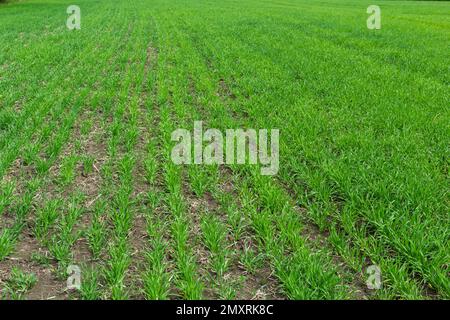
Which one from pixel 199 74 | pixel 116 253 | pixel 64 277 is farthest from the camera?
pixel 199 74

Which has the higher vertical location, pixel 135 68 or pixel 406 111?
pixel 135 68

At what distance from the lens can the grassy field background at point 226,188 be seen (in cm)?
329

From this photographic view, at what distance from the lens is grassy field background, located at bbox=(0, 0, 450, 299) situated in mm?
3293

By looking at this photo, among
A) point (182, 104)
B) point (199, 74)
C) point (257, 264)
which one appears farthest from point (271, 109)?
point (257, 264)

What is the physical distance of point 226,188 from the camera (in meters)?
4.88

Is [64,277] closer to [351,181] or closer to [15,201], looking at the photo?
[15,201]

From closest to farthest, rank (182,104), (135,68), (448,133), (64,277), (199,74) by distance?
1. (64,277)
2. (448,133)
3. (182,104)
4. (199,74)
5. (135,68)

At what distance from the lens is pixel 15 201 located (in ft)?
14.6

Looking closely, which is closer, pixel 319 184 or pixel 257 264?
pixel 257 264

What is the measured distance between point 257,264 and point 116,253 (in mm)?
1231
